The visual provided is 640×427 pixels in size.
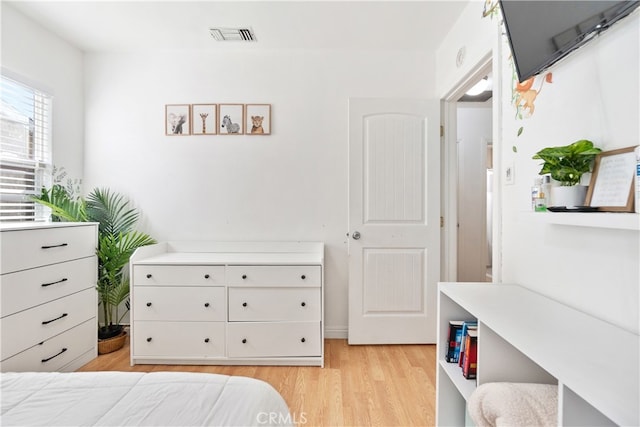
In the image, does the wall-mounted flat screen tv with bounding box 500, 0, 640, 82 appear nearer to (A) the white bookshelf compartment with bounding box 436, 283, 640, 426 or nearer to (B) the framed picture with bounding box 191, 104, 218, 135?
(A) the white bookshelf compartment with bounding box 436, 283, 640, 426

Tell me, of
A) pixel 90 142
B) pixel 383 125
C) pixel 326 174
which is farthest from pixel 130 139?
pixel 383 125

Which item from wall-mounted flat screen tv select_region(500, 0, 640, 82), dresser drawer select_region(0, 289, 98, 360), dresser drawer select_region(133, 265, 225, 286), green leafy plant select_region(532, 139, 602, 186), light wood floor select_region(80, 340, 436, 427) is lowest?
light wood floor select_region(80, 340, 436, 427)

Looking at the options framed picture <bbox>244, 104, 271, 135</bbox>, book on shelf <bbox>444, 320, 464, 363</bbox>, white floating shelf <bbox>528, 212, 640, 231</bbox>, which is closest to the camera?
white floating shelf <bbox>528, 212, 640, 231</bbox>

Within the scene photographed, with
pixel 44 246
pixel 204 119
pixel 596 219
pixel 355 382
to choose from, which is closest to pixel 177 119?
pixel 204 119

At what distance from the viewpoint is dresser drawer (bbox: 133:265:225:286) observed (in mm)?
2236

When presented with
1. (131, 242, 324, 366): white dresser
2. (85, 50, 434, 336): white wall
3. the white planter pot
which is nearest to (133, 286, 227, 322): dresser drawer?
Answer: (131, 242, 324, 366): white dresser

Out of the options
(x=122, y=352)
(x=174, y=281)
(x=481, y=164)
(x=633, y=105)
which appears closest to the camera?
(x=633, y=105)

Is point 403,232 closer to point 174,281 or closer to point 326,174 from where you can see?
point 326,174

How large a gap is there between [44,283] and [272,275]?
140cm

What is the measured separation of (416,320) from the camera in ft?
8.48

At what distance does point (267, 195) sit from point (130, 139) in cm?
132

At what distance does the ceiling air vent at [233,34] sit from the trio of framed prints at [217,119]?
0.51 m

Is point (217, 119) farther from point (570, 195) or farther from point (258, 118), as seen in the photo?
point (570, 195)

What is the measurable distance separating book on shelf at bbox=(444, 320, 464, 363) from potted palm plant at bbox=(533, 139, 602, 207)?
0.68m
